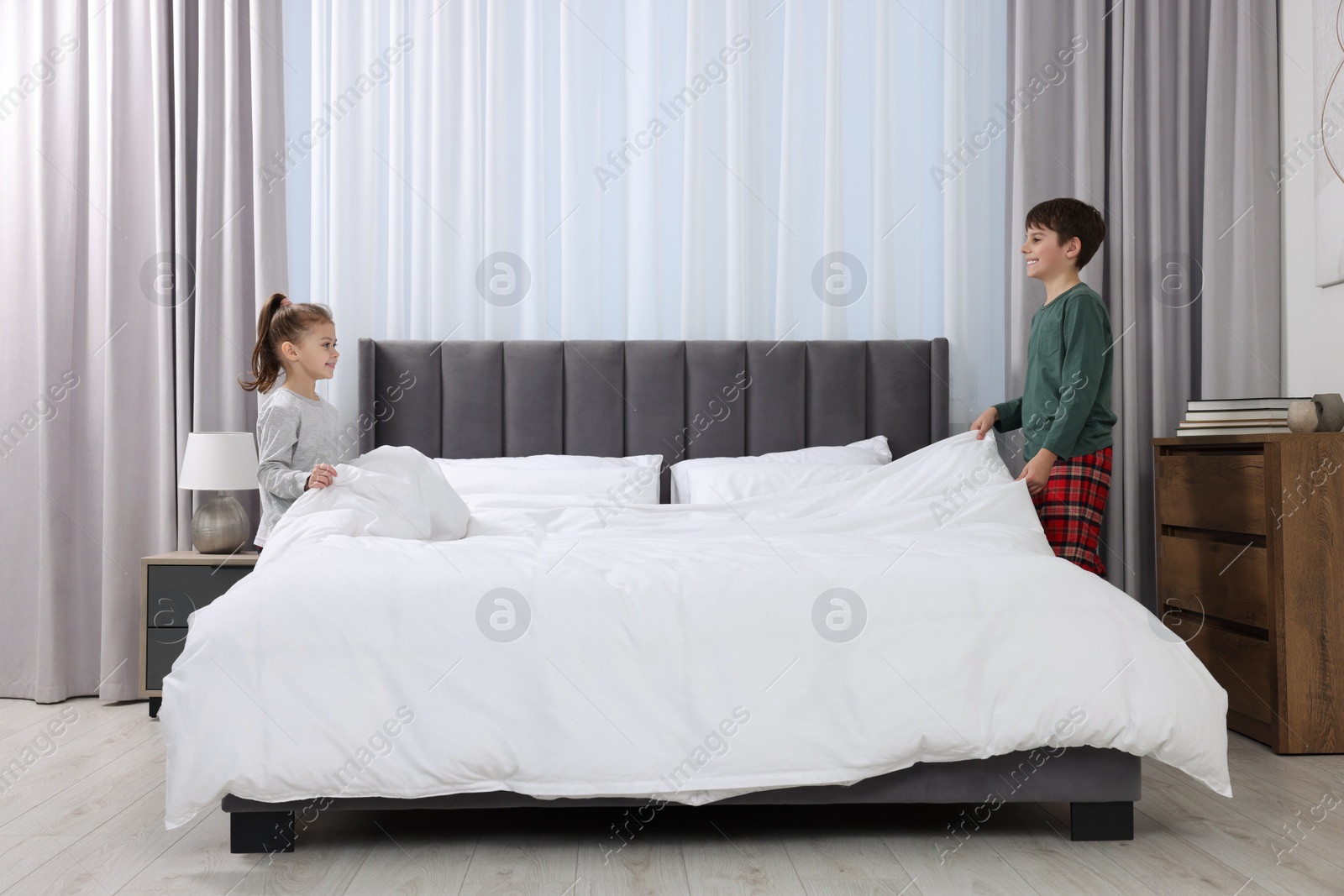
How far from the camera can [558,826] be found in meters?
2.10

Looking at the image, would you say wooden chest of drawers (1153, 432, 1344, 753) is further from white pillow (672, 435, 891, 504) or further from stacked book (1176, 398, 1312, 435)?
white pillow (672, 435, 891, 504)

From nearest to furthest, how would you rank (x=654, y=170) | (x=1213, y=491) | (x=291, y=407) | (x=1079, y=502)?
(x=291, y=407) → (x=1079, y=502) → (x=1213, y=491) → (x=654, y=170)

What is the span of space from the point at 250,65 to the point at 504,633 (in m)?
2.69

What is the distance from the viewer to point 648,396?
3.53 m

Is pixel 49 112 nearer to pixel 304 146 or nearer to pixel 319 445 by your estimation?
pixel 304 146

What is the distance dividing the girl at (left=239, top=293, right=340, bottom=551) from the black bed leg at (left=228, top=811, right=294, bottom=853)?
79 centimetres

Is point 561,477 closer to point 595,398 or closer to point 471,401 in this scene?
point 595,398

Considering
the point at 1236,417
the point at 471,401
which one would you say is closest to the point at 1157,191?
the point at 1236,417

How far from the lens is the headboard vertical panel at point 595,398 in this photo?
138 inches

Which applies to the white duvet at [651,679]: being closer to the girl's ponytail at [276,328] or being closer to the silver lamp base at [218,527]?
the girl's ponytail at [276,328]

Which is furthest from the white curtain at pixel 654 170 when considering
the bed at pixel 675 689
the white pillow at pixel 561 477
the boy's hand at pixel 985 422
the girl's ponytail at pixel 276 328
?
the bed at pixel 675 689

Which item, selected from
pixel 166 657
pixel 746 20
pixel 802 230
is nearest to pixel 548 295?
pixel 802 230

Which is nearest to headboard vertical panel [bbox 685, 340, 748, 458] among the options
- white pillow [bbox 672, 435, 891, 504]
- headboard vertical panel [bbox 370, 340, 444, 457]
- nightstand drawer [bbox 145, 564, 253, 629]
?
white pillow [bbox 672, 435, 891, 504]

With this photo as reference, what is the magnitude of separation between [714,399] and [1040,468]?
4.29 feet
